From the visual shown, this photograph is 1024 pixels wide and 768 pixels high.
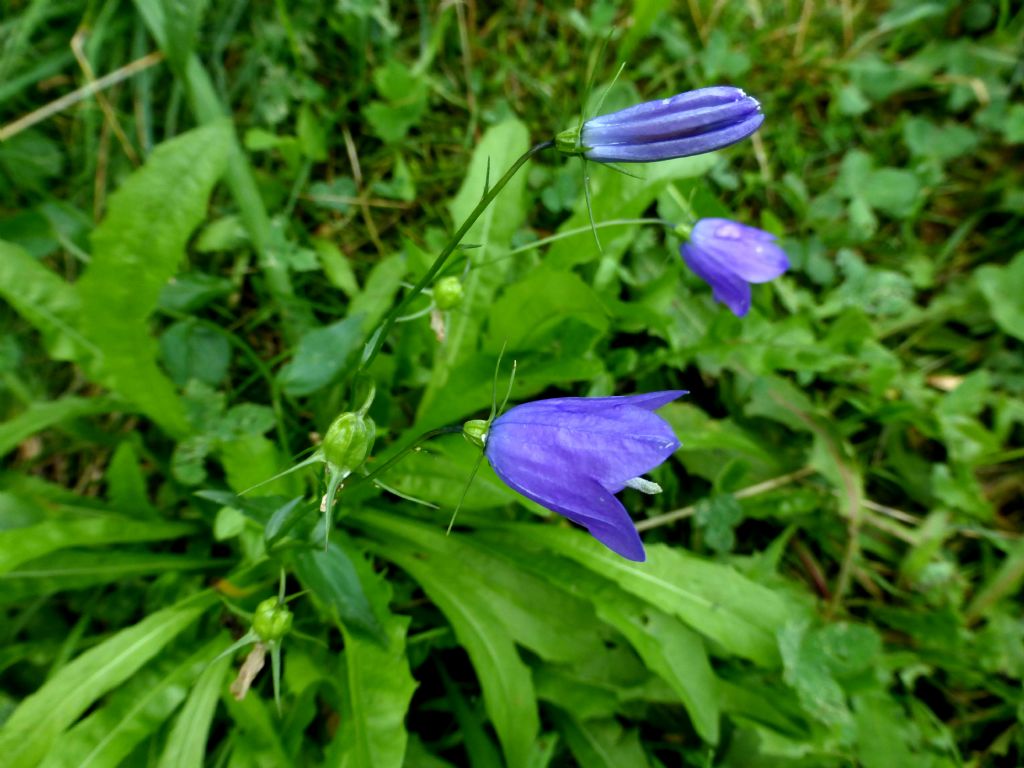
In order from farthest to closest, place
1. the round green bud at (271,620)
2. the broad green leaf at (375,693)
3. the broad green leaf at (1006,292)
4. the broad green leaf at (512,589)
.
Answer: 1. the broad green leaf at (1006,292)
2. the broad green leaf at (512,589)
3. the broad green leaf at (375,693)
4. the round green bud at (271,620)

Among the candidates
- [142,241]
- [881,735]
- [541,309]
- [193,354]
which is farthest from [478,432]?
[881,735]

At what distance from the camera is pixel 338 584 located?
1883 millimetres

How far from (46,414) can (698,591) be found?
6.50ft

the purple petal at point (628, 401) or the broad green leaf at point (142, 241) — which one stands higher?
the broad green leaf at point (142, 241)

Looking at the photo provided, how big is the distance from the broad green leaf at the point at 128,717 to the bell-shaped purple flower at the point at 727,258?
5.53 ft

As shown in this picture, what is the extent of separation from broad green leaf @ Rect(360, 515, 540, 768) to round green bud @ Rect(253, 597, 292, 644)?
27.2 inches

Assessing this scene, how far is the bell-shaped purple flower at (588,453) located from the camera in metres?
1.30

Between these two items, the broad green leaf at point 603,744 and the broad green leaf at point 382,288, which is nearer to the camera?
the broad green leaf at point 603,744

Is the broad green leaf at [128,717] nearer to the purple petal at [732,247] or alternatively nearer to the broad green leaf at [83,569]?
the broad green leaf at [83,569]

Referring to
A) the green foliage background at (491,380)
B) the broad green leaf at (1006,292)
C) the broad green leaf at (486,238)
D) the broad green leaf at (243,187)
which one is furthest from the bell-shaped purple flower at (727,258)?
the broad green leaf at (1006,292)

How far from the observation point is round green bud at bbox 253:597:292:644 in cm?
151

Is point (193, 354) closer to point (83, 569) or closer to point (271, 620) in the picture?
point (83, 569)

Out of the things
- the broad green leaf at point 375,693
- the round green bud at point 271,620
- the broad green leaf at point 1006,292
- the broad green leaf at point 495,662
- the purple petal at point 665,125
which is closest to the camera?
the purple petal at point 665,125

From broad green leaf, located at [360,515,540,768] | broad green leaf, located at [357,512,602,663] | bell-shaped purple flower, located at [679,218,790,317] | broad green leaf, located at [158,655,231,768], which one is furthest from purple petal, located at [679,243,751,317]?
broad green leaf, located at [158,655,231,768]
